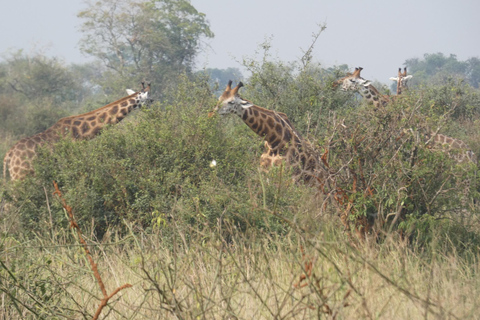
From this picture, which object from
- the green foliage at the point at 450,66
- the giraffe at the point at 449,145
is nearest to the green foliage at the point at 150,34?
the giraffe at the point at 449,145

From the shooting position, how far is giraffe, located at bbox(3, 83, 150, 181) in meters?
8.88

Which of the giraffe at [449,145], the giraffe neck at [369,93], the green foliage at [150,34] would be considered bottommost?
the green foliage at [150,34]

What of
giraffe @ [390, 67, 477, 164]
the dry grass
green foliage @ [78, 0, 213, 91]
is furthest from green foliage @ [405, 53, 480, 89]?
the dry grass

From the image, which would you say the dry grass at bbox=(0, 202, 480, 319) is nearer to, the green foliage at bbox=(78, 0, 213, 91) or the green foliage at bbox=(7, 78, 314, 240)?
the green foliage at bbox=(7, 78, 314, 240)

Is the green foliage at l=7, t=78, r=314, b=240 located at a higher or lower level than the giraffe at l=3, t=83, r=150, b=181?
higher

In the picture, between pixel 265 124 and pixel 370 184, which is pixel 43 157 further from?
pixel 370 184

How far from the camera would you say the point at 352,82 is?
11.5 meters

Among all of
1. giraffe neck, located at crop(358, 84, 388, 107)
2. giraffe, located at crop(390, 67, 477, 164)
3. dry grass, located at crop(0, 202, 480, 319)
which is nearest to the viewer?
dry grass, located at crop(0, 202, 480, 319)

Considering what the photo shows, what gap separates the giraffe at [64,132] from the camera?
8875 millimetres

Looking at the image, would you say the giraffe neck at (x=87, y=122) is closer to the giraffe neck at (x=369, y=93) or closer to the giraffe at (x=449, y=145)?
the giraffe at (x=449, y=145)

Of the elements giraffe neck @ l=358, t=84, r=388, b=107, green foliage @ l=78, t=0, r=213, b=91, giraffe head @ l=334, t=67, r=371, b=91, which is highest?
giraffe head @ l=334, t=67, r=371, b=91

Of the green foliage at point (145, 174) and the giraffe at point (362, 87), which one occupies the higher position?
the giraffe at point (362, 87)

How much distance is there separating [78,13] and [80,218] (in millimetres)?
31576

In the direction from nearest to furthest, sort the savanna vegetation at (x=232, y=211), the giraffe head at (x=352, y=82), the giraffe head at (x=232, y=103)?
the savanna vegetation at (x=232, y=211), the giraffe head at (x=232, y=103), the giraffe head at (x=352, y=82)
